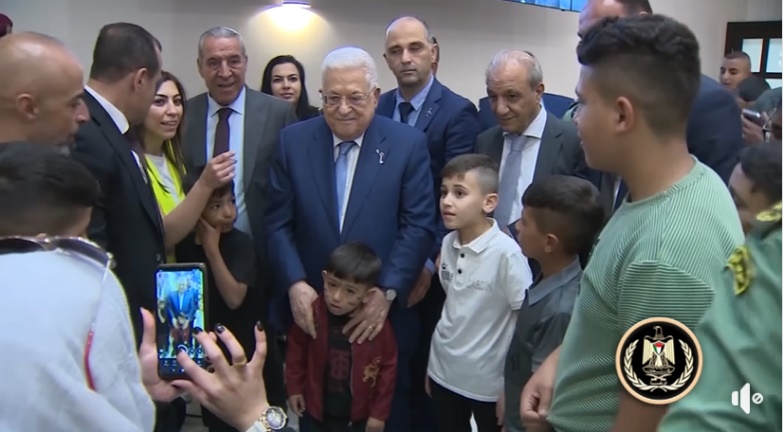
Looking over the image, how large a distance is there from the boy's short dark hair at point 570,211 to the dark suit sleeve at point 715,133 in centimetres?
35

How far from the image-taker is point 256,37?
4852mm

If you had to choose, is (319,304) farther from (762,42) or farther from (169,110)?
(762,42)

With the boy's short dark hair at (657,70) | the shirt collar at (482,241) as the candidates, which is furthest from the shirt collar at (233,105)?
the boy's short dark hair at (657,70)

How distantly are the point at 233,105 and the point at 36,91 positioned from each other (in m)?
1.19

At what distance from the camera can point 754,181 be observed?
5.02 ft

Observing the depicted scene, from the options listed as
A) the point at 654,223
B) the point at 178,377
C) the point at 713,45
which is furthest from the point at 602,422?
the point at 713,45

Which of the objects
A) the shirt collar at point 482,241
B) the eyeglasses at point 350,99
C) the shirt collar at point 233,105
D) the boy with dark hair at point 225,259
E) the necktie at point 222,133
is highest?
the eyeglasses at point 350,99

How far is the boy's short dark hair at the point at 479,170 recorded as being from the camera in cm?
233

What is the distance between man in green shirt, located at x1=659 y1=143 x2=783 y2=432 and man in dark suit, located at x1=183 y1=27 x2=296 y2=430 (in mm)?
2195

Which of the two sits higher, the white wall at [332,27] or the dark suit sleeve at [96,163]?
the white wall at [332,27]

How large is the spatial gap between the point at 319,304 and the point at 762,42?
819 cm

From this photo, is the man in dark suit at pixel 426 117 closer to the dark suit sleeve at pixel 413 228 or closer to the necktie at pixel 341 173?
the dark suit sleeve at pixel 413 228

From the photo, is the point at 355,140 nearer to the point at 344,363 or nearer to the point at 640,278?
the point at 344,363

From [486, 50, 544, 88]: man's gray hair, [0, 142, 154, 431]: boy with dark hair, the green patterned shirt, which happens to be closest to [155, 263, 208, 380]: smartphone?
[0, 142, 154, 431]: boy with dark hair
